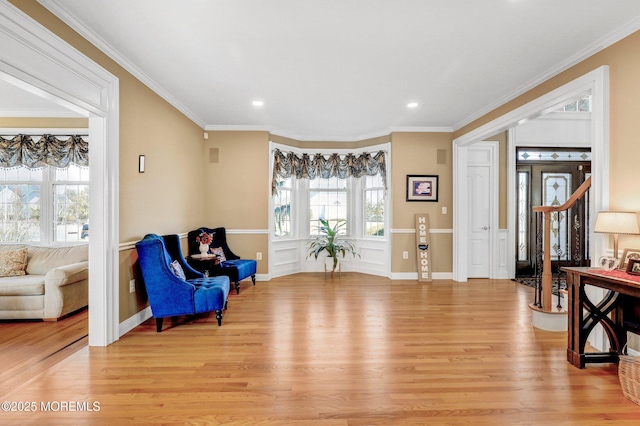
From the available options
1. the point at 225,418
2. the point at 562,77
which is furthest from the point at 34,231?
the point at 562,77

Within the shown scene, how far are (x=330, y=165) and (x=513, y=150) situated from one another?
330 centimetres

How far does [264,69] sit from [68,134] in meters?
3.33

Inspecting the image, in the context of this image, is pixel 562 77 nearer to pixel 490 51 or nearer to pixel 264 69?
pixel 490 51

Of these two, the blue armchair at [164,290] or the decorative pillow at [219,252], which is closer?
the blue armchair at [164,290]

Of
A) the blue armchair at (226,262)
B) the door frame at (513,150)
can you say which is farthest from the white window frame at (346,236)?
the door frame at (513,150)

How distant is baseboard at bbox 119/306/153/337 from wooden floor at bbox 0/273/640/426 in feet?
0.24

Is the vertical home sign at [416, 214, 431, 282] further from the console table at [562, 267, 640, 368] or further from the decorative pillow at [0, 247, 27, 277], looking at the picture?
the decorative pillow at [0, 247, 27, 277]

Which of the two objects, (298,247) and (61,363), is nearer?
(61,363)

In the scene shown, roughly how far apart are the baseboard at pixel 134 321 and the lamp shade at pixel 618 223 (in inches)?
169

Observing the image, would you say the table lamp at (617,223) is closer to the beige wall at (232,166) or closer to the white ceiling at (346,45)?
the beige wall at (232,166)

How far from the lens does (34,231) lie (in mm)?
4551

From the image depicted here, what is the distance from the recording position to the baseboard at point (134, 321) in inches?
121

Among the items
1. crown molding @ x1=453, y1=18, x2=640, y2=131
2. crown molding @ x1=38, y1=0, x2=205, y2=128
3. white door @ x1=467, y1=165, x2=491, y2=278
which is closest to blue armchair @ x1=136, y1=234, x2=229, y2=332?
crown molding @ x1=38, y1=0, x2=205, y2=128

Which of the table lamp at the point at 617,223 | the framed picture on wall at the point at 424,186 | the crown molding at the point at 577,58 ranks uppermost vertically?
Result: the crown molding at the point at 577,58
